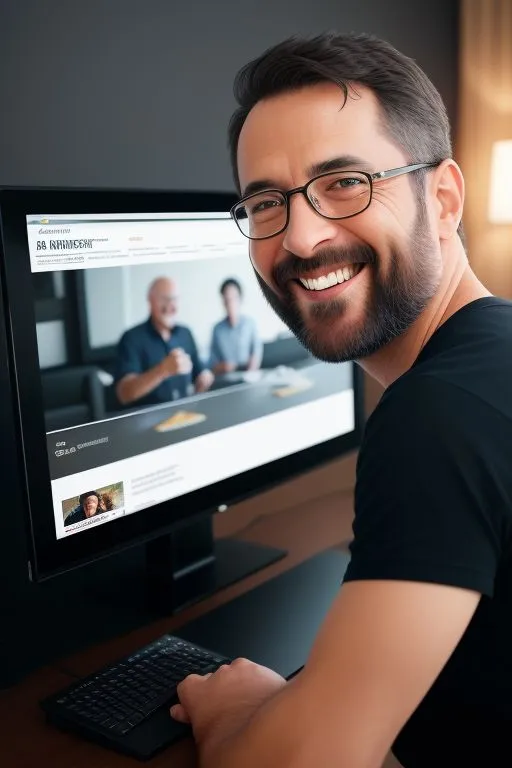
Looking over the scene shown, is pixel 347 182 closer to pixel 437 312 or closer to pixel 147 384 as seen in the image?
pixel 437 312

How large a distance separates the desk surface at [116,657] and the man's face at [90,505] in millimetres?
212

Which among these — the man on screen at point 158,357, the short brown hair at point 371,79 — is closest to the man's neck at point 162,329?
the man on screen at point 158,357

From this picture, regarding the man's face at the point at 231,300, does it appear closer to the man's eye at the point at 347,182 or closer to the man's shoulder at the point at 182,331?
the man's shoulder at the point at 182,331

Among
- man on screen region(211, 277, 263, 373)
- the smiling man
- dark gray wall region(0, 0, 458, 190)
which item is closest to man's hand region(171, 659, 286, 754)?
the smiling man

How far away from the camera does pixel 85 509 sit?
1047 millimetres

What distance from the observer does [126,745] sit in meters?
0.87

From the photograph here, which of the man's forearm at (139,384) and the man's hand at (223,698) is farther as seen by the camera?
the man's forearm at (139,384)

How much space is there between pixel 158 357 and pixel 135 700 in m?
0.47

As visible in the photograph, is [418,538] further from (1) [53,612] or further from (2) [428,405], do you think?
(1) [53,612]

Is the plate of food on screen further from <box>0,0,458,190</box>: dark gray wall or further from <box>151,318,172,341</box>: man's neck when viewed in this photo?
<box>0,0,458,190</box>: dark gray wall

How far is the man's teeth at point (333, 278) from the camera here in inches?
37.2

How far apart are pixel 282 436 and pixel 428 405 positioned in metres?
0.68

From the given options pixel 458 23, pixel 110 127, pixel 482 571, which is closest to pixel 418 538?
pixel 482 571

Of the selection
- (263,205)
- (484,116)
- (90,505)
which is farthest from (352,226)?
(484,116)
